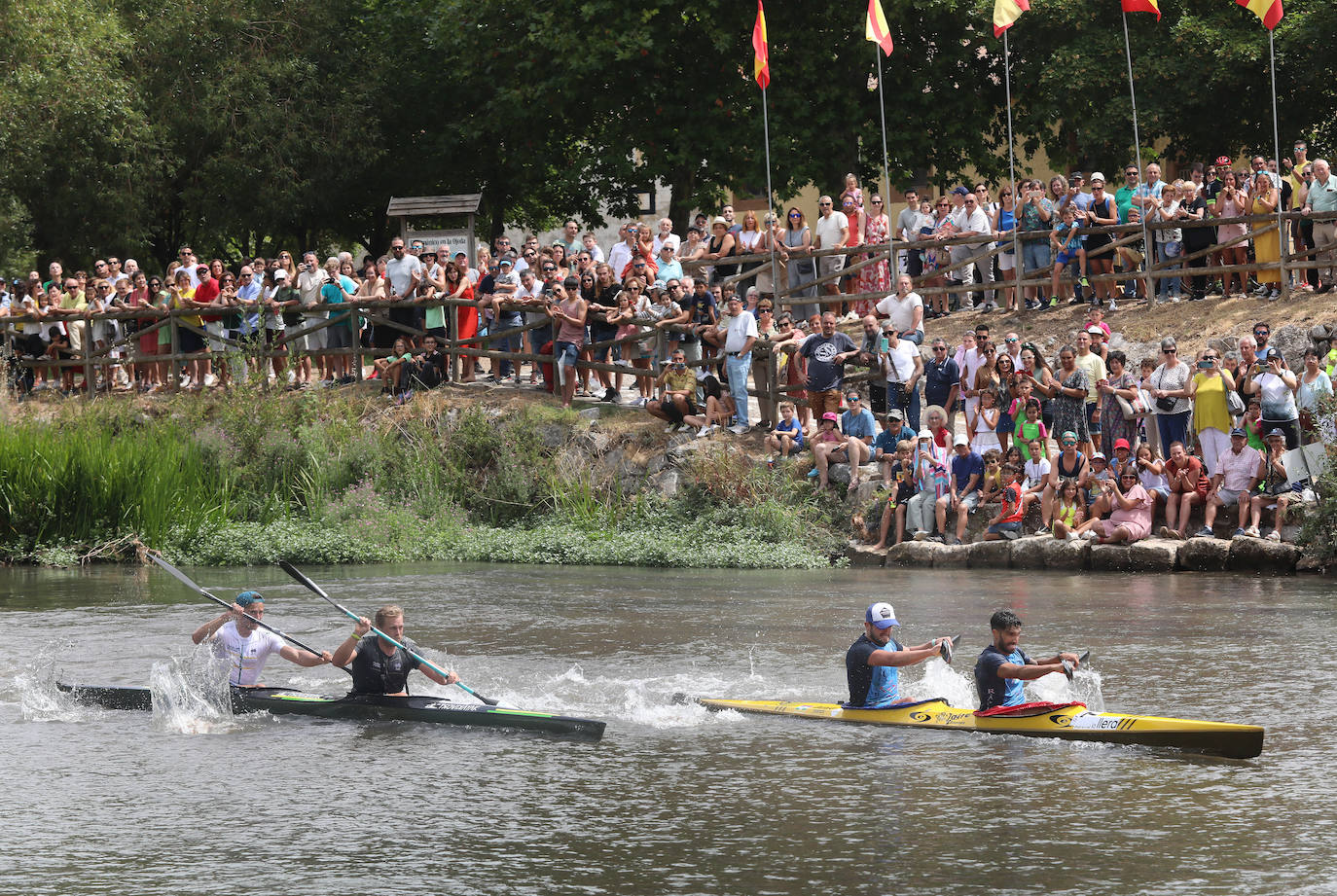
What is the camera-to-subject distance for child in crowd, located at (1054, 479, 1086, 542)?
765 inches

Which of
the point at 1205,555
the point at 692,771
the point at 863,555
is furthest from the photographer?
the point at 863,555

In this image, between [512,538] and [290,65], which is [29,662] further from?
[290,65]

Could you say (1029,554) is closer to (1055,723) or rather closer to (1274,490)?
(1274,490)

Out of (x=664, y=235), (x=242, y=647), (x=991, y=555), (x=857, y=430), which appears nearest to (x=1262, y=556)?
(x=991, y=555)

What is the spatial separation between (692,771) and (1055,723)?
8.78 ft

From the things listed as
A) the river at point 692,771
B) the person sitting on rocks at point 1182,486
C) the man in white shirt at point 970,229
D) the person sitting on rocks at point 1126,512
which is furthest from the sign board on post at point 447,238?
the person sitting on rocks at point 1182,486

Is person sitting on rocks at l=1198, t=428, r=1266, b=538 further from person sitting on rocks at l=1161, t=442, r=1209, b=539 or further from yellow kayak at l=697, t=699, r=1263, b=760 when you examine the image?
yellow kayak at l=697, t=699, r=1263, b=760

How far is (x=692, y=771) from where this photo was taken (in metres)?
11.1

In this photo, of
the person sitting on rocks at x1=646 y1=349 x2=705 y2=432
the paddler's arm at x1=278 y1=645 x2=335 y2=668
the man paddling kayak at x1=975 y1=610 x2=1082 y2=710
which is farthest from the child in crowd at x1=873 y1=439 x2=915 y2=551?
the paddler's arm at x1=278 y1=645 x2=335 y2=668

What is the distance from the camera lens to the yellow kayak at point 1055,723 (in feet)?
35.7

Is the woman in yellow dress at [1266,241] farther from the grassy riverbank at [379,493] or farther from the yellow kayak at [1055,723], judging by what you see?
the yellow kayak at [1055,723]

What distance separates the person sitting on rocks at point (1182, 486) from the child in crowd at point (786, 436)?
4950mm

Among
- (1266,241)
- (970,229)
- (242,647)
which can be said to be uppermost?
(970,229)

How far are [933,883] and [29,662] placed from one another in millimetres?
10049
